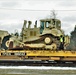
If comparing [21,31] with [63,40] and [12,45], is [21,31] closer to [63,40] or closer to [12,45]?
[12,45]

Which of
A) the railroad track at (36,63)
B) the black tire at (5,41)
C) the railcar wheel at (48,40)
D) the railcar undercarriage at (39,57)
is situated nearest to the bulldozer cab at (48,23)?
the railcar wheel at (48,40)

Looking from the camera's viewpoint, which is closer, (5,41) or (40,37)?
(40,37)

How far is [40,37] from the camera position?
2355 centimetres

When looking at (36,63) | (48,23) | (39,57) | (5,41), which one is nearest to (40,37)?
(48,23)

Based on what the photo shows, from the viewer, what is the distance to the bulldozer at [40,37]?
2339 cm

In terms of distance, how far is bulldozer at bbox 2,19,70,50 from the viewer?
23.4 metres

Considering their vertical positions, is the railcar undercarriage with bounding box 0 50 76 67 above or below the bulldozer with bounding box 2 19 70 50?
below

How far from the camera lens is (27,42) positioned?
24.0 meters

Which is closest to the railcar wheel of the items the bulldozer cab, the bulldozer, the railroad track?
the bulldozer

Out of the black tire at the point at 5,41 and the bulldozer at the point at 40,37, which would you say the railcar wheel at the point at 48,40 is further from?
the black tire at the point at 5,41

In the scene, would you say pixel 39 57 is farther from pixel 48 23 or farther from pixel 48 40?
pixel 48 23

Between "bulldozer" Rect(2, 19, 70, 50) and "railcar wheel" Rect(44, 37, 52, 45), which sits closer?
"railcar wheel" Rect(44, 37, 52, 45)

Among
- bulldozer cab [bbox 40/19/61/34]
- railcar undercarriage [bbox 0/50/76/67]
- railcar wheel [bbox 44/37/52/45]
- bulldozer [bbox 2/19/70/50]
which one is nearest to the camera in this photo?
railcar undercarriage [bbox 0/50/76/67]

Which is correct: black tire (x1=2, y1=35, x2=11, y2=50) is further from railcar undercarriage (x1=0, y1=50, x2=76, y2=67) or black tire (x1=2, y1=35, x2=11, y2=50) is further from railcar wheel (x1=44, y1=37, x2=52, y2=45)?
railcar wheel (x1=44, y1=37, x2=52, y2=45)
